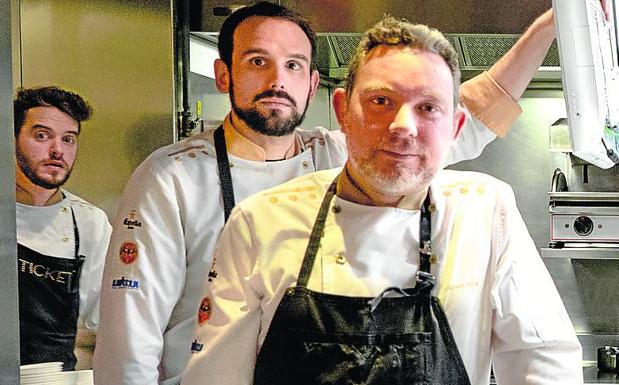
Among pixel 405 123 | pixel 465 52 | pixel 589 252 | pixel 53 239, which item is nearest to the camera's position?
pixel 405 123

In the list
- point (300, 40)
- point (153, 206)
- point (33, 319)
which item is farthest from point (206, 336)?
point (33, 319)

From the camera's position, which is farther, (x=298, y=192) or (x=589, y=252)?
(x=589, y=252)

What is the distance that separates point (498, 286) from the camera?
1522 millimetres

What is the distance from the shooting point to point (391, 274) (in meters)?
1.53

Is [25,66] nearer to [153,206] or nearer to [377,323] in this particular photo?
[153,206]

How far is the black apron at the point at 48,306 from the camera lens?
2.21 metres

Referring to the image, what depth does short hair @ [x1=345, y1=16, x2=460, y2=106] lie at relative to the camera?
151cm

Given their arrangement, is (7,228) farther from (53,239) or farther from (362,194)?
(53,239)

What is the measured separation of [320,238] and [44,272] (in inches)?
35.4

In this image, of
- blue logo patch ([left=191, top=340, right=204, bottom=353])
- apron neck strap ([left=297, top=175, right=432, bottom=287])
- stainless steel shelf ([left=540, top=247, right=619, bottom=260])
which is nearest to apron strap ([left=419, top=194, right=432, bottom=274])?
apron neck strap ([left=297, top=175, right=432, bottom=287])

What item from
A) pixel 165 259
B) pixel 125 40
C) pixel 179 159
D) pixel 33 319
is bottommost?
pixel 33 319

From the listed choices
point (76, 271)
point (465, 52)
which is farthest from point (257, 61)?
point (465, 52)

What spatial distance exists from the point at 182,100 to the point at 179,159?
2.61 feet

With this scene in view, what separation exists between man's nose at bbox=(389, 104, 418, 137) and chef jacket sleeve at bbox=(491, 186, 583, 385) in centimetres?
21
